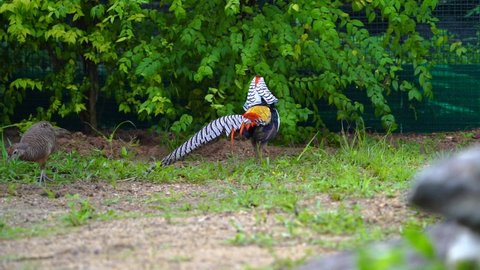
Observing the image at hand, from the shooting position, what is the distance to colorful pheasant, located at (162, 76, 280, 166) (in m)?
9.02

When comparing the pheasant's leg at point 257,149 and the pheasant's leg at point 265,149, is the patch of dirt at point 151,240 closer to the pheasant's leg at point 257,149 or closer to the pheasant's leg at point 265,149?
the pheasant's leg at point 257,149

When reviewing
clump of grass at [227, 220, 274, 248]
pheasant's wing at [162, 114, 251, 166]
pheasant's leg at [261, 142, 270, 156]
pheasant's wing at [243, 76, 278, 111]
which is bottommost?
pheasant's leg at [261, 142, 270, 156]

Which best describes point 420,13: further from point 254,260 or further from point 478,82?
point 254,260

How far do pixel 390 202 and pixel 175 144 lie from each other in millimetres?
3847

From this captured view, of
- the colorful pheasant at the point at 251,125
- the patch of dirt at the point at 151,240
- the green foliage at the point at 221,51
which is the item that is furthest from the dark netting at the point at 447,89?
the patch of dirt at the point at 151,240

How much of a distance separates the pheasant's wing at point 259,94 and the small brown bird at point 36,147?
6.56 ft

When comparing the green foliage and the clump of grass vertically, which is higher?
the green foliage

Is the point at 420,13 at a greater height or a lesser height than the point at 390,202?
greater

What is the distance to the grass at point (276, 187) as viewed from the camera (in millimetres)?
5691

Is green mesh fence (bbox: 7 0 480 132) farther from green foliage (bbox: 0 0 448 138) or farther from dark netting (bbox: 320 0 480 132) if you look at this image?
green foliage (bbox: 0 0 448 138)

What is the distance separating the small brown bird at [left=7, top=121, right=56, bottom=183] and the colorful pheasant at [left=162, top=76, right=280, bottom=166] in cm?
115

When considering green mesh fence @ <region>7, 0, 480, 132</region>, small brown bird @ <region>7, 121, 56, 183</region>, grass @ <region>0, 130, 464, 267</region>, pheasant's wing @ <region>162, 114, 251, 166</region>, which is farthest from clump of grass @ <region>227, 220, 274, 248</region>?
green mesh fence @ <region>7, 0, 480, 132</region>

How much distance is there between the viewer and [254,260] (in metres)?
4.90

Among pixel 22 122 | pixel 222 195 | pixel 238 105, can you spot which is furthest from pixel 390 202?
pixel 22 122
